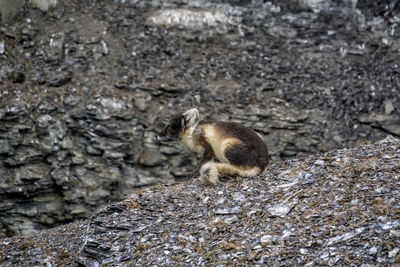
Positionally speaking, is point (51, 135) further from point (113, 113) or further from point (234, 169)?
point (234, 169)

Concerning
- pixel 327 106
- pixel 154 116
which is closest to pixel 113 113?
pixel 154 116

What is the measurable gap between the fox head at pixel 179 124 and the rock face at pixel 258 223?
1189mm

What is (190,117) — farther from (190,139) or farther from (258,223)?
(258,223)

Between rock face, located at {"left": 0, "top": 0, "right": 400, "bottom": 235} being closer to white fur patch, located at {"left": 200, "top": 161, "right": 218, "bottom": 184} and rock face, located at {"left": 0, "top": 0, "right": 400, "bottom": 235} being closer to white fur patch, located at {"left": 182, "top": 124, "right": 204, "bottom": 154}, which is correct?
white fur patch, located at {"left": 182, "top": 124, "right": 204, "bottom": 154}

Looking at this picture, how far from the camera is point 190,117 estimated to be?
991 cm

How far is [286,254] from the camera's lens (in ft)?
20.6

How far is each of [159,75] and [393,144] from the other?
901 cm

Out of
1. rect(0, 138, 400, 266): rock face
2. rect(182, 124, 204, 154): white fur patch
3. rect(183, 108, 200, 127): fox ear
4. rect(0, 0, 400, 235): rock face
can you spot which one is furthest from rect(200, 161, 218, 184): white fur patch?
rect(0, 0, 400, 235): rock face

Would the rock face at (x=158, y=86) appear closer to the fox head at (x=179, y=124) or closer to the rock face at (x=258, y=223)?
the fox head at (x=179, y=124)

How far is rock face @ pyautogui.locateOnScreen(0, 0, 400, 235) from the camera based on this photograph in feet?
48.8

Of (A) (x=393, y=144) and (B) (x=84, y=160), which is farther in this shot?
(B) (x=84, y=160)

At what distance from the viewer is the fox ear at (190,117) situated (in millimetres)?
9891

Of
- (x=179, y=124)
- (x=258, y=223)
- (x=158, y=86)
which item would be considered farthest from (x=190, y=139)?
(x=158, y=86)

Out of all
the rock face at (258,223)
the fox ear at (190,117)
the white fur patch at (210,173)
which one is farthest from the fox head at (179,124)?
the white fur patch at (210,173)
